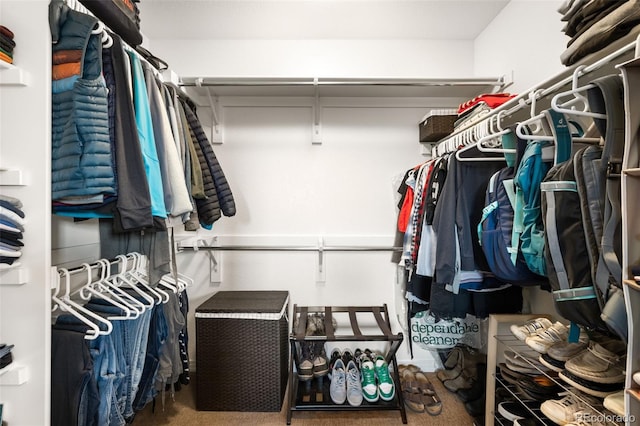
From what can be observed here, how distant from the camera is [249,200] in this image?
2312 millimetres

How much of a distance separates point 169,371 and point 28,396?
55 cm

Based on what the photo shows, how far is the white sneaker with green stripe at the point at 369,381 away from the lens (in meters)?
1.82

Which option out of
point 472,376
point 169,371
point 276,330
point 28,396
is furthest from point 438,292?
point 28,396

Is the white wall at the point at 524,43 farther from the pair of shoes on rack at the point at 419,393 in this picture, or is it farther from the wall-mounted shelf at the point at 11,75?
the wall-mounted shelf at the point at 11,75

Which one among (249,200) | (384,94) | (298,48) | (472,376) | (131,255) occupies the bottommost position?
(472,376)

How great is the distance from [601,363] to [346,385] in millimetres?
1289

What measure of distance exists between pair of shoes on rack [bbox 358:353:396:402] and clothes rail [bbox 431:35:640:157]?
1.36 metres

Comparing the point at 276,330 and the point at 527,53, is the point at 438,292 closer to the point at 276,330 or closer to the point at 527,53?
the point at 276,330

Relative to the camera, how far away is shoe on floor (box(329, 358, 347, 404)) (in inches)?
71.3

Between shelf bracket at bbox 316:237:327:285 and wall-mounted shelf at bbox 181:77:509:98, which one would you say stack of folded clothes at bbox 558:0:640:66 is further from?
shelf bracket at bbox 316:237:327:285

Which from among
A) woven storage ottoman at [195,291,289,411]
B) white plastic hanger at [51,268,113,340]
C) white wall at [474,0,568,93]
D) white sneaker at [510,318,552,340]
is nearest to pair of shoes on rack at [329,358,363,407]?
woven storage ottoman at [195,291,289,411]

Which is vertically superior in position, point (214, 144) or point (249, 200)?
point (214, 144)

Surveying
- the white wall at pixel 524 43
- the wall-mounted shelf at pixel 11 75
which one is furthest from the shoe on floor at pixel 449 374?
the wall-mounted shelf at pixel 11 75

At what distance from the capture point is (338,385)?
1.87m
